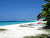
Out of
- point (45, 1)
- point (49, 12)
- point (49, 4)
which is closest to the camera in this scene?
point (49, 12)

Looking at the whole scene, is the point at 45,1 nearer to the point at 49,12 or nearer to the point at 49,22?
the point at 49,12

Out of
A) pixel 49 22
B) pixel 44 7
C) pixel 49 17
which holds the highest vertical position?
pixel 44 7

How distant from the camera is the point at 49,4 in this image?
17.4 m

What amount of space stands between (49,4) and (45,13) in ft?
7.11

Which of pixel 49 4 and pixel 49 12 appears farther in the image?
pixel 49 4

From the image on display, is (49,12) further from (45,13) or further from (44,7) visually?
(44,7)

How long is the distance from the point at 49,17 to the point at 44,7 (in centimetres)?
280

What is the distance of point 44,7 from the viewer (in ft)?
59.3

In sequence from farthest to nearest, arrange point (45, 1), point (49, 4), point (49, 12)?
point (45, 1)
point (49, 4)
point (49, 12)

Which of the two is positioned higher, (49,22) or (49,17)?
(49,17)

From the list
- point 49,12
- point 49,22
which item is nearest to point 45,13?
point 49,12

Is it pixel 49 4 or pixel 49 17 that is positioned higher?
pixel 49 4

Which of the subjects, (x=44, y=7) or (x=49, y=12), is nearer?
(x=49, y=12)

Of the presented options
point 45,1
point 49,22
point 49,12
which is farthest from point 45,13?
point 45,1
